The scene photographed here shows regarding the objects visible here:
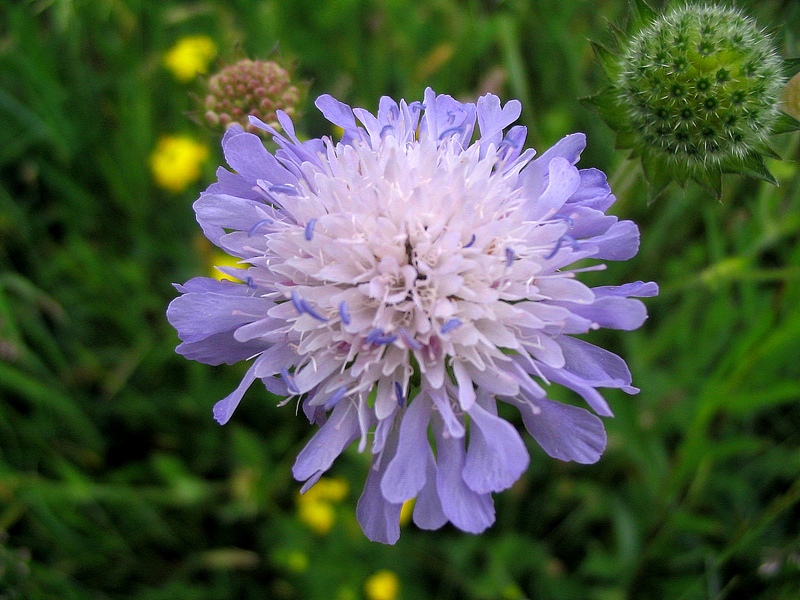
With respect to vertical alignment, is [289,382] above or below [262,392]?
above

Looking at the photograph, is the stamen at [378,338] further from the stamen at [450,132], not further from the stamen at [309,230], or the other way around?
the stamen at [450,132]

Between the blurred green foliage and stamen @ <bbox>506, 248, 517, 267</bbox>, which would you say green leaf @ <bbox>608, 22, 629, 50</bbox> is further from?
stamen @ <bbox>506, 248, 517, 267</bbox>

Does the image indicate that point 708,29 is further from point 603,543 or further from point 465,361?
point 603,543

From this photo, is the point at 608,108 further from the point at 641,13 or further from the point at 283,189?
the point at 283,189

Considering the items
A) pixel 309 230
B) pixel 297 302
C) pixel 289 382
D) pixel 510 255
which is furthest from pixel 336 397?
pixel 510 255

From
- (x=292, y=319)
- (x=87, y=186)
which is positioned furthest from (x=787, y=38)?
(x=87, y=186)
